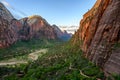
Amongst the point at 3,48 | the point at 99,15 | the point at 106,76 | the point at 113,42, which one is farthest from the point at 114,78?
the point at 3,48

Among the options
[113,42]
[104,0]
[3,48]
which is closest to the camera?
[113,42]

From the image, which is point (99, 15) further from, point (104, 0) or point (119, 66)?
point (119, 66)

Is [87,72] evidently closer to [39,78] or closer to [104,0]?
[39,78]

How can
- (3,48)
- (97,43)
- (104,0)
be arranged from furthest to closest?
(3,48) → (104,0) → (97,43)

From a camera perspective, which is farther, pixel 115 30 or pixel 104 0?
pixel 104 0

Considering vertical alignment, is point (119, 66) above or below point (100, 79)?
above

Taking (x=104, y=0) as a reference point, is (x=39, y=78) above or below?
below

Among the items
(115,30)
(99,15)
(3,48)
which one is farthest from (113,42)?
(3,48)

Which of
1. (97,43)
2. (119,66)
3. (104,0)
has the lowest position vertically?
(119,66)

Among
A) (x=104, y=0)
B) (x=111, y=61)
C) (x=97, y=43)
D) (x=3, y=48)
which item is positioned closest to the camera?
(x=111, y=61)
